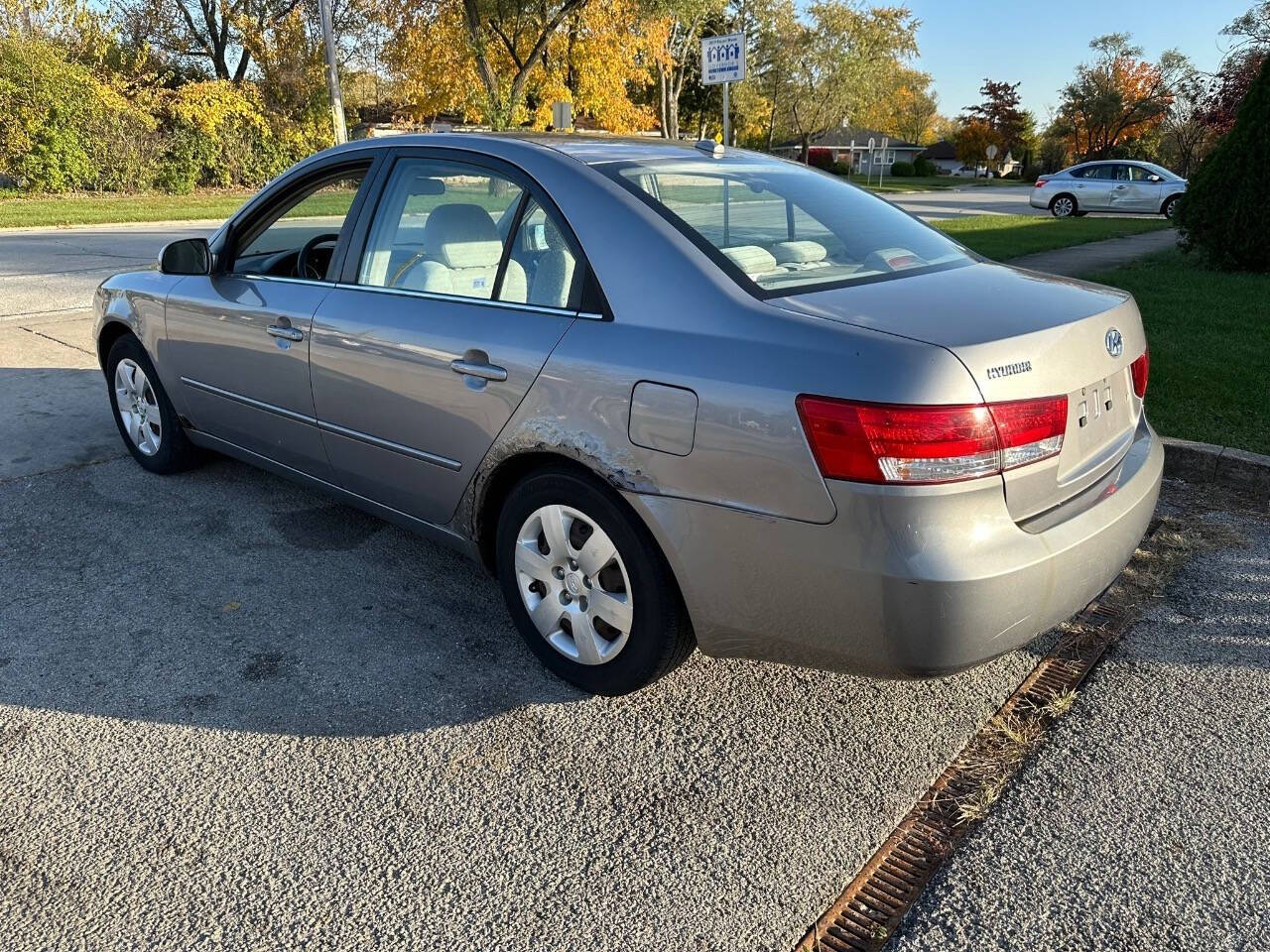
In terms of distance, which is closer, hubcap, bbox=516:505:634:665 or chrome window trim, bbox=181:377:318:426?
hubcap, bbox=516:505:634:665

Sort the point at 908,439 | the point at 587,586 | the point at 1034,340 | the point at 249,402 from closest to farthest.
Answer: the point at 908,439, the point at 1034,340, the point at 587,586, the point at 249,402

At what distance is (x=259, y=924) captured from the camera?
7.01 ft

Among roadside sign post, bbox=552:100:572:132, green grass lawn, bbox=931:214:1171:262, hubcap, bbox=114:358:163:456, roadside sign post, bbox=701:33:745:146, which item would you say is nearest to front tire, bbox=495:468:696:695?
hubcap, bbox=114:358:163:456

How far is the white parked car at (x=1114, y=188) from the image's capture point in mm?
23750

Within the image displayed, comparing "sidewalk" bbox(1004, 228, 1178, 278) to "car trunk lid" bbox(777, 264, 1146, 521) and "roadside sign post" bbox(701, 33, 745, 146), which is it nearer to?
"roadside sign post" bbox(701, 33, 745, 146)

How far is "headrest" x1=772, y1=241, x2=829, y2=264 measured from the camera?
2.84 m

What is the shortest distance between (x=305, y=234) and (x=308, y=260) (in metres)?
0.47

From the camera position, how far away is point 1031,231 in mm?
17922

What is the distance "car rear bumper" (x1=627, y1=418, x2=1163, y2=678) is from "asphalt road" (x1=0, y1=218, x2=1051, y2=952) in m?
0.42

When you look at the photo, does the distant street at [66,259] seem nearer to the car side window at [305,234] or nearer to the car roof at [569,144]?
the car roof at [569,144]

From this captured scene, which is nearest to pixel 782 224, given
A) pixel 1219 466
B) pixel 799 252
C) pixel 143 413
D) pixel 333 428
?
pixel 799 252

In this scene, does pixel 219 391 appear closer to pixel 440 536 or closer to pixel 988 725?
pixel 440 536

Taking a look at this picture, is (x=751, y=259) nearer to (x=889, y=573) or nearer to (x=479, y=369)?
(x=479, y=369)

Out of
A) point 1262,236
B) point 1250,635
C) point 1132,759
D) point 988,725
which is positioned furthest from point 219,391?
point 1262,236
